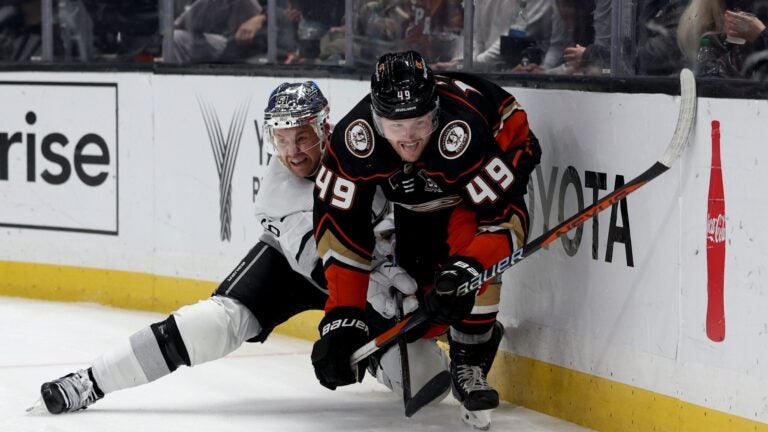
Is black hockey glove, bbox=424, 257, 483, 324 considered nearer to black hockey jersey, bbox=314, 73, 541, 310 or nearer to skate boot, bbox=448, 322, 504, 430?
black hockey jersey, bbox=314, 73, 541, 310

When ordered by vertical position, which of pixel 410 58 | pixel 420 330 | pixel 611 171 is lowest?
pixel 420 330

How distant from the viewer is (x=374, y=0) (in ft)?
16.5

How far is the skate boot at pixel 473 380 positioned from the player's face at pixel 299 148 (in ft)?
2.12

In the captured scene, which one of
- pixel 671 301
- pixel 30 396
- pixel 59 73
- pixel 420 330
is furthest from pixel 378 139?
pixel 59 73

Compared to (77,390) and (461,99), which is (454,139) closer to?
(461,99)

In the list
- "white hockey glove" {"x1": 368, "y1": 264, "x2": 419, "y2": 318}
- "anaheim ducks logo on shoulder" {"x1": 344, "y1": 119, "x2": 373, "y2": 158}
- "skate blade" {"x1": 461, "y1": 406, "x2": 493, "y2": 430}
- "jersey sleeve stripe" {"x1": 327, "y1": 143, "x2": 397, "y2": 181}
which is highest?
"anaheim ducks logo on shoulder" {"x1": 344, "y1": 119, "x2": 373, "y2": 158}

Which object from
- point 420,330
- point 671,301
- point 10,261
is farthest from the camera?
point 10,261

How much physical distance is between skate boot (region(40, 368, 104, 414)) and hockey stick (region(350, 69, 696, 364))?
0.76 metres

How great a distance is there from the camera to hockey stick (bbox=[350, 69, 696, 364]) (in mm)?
3328

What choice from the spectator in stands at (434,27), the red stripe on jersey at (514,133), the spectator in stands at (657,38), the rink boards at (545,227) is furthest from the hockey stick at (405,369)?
the spectator in stands at (434,27)

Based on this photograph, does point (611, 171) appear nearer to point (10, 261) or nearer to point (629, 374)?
point (629, 374)

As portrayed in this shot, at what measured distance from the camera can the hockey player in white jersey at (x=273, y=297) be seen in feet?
12.8

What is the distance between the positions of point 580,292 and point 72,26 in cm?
312

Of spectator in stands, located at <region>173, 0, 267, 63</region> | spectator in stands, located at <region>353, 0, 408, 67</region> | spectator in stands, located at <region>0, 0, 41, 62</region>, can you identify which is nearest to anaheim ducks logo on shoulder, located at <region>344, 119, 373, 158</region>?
spectator in stands, located at <region>353, 0, 408, 67</region>
